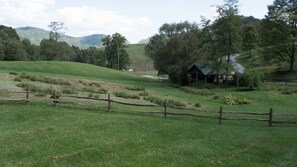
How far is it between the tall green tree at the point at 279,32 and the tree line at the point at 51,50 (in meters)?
55.2

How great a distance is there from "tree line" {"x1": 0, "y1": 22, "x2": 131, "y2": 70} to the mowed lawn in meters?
79.7

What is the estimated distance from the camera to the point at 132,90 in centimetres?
4472

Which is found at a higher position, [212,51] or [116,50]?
[116,50]

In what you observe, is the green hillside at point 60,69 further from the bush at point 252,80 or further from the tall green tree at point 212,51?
the bush at point 252,80

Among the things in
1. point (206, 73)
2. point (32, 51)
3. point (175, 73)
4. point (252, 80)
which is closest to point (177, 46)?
point (175, 73)

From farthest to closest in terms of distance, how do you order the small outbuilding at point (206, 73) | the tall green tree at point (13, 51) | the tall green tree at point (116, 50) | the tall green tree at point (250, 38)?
the tall green tree at point (116, 50) → the tall green tree at point (250, 38) → the tall green tree at point (13, 51) → the small outbuilding at point (206, 73)

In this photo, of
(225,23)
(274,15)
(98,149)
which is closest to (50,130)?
(98,149)

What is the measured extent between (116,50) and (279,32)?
60675mm

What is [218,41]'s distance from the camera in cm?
6112

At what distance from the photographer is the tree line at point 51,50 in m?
93.7

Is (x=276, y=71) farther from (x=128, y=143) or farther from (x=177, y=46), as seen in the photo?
(x=128, y=143)

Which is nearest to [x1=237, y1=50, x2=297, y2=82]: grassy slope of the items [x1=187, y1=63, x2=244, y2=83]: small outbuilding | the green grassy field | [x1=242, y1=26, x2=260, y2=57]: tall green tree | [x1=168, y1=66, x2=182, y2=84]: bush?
[x1=242, y1=26, x2=260, y2=57]: tall green tree

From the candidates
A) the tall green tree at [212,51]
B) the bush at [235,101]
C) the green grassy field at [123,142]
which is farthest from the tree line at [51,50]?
the green grassy field at [123,142]

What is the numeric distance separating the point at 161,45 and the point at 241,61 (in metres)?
43.3
